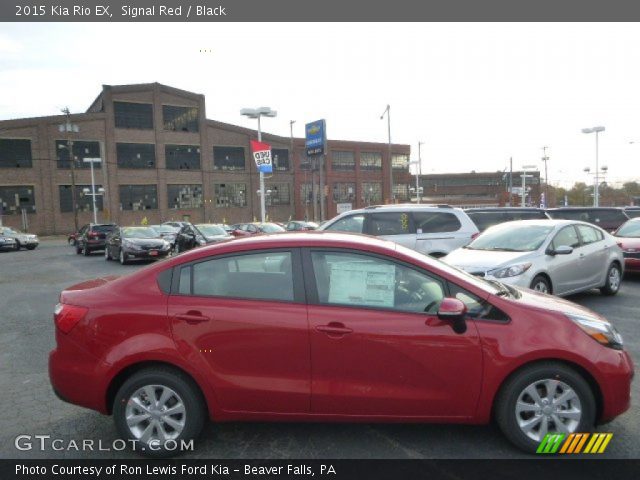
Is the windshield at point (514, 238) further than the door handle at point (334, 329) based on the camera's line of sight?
Yes

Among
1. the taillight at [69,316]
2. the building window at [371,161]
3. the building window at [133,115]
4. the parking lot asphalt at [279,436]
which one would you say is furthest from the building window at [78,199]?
the taillight at [69,316]

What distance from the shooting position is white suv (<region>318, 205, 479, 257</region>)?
1011 centimetres

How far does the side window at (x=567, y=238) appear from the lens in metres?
8.20

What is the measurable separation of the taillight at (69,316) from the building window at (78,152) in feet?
169

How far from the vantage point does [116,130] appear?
168 ft

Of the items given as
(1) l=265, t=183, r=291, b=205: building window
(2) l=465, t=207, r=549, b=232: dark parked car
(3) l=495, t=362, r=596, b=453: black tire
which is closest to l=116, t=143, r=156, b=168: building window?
(1) l=265, t=183, r=291, b=205: building window

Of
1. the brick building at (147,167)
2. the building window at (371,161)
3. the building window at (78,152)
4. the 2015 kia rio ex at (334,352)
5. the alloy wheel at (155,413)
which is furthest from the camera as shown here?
the building window at (371,161)

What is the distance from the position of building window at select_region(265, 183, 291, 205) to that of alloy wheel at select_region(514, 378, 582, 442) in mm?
59883

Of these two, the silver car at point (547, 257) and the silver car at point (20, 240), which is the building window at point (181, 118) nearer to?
the silver car at point (20, 240)

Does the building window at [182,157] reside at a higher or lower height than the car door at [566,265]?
higher

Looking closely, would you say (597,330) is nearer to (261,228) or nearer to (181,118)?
(261,228)

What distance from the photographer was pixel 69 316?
11.9 ft

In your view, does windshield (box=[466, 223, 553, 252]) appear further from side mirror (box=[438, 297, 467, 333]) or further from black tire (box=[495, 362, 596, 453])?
side mirror (box=[438, 297, 467, 333])

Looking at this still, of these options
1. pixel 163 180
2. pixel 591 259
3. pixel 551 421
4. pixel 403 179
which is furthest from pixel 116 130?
pixel 551 421
